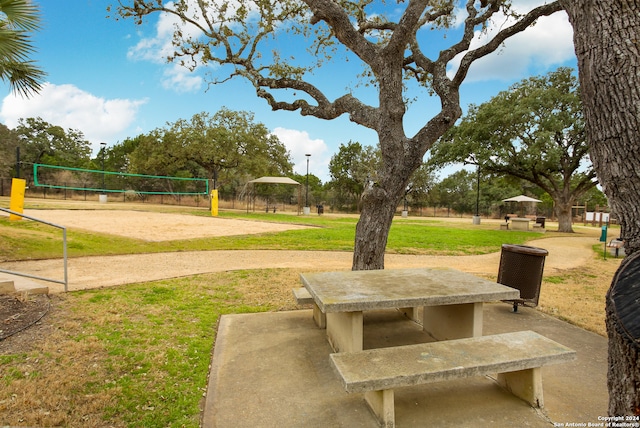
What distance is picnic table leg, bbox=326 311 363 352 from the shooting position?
3080mm

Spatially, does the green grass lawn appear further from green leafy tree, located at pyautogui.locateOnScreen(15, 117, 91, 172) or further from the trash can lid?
green leafy tree, located at pyautogui.locateOnScreen(15, 117, 91, 172)

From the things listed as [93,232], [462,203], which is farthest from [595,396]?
[462,203]

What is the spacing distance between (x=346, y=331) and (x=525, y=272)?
123 inches

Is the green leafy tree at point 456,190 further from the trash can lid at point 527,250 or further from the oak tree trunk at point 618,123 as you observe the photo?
the oak tree trunk at point 618,123

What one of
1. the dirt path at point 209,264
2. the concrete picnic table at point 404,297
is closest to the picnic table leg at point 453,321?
the concrete picnic table at point 404,297

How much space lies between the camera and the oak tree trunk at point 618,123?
5.61 feet

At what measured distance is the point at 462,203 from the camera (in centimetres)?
4503

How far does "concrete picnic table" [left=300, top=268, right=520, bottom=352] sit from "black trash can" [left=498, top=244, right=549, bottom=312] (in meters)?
1.46

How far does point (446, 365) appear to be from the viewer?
2402 mm

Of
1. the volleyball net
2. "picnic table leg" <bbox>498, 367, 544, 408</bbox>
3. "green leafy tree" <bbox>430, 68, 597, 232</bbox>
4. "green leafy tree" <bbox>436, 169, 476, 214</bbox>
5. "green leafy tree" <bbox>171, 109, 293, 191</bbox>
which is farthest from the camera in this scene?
"green leafy tree" <bbox>436, 169, 476, 214</bbox>

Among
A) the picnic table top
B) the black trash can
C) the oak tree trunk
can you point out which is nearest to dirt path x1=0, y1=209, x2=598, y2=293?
the black trash can

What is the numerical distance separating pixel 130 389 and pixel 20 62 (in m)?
7.47

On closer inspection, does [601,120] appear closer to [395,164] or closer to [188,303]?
[395,164]

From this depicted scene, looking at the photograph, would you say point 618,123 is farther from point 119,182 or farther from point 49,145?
point 49,145
